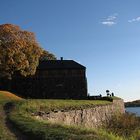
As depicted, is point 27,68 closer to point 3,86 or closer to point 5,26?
point 5,26

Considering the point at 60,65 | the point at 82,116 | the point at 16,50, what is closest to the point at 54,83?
the point at 60,65

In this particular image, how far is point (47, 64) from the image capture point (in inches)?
2987

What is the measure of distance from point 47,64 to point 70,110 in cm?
4419

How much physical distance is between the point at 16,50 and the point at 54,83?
19433mm

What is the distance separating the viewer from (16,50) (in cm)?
5566

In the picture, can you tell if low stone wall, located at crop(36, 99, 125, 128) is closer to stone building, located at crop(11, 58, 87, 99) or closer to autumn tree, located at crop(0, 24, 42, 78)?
autumn tree, located at crop(0, 24, 42, 78)

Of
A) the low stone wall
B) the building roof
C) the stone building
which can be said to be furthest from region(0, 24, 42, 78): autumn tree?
the low stone wall

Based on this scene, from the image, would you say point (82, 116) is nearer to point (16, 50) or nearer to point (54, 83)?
point (16, 50)

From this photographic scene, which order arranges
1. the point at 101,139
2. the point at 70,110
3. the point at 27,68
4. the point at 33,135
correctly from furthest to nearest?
the point at 27,68 → the point at 70,110 → the point at 33,135 → the point at 101,139

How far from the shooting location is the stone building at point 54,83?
72.4 metres

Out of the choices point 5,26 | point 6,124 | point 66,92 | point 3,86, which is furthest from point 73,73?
point 6,124

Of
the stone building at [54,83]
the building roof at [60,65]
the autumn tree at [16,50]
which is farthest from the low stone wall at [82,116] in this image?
the building roof at [60,65]

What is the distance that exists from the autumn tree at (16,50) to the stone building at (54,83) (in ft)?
40.4

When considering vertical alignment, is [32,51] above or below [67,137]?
above
